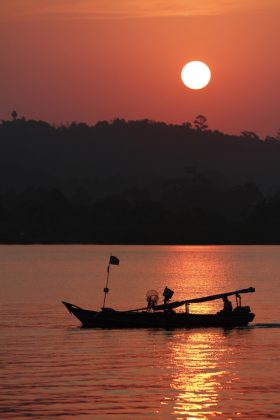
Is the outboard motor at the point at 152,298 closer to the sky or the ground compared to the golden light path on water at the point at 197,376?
closer to the sky

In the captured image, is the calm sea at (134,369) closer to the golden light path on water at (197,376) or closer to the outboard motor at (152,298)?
the golden light path on water at (197,376)

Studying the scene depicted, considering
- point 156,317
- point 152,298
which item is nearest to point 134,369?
point 156,317

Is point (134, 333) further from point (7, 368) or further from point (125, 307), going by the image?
point (125, 307)

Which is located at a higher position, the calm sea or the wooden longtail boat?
the wooden longtail boat

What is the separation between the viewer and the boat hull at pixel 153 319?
7531cm

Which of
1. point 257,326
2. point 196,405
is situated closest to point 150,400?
point 196,405

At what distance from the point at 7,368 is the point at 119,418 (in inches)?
556

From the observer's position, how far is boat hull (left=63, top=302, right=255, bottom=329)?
75312 mm

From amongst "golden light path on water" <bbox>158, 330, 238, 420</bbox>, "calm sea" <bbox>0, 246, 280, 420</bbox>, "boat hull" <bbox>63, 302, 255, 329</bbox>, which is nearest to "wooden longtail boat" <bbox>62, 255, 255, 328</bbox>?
"boat hull" <bbox>63, 302, 255, 329</bbox>

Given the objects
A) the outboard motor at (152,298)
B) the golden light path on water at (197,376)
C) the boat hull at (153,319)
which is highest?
the outboard motor at (152,298)

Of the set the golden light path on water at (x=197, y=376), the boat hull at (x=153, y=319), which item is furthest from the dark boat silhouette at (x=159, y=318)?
the golden light path on water at (x=197, y=376)

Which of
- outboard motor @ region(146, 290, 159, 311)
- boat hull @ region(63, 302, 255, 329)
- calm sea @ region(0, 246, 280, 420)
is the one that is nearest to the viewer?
calm sea @ region(0, 246, 280, 420)

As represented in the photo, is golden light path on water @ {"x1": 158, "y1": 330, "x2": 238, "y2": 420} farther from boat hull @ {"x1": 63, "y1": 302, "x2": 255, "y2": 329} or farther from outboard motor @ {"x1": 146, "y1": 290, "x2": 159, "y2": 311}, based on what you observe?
outboard motor @ {"x1": 146, "y1": 290, "x2": 159, "y2": 311}

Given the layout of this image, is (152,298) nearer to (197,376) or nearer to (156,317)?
(156,317)
